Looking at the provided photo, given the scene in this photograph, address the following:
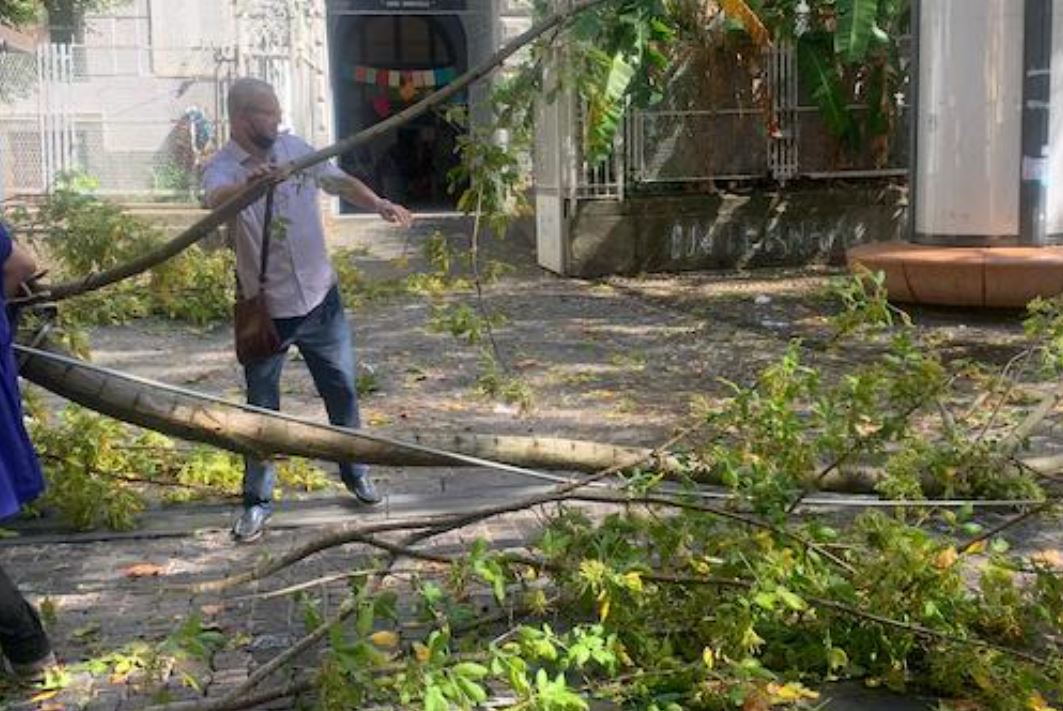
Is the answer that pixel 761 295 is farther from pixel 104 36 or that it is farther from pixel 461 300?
pixel 104 36

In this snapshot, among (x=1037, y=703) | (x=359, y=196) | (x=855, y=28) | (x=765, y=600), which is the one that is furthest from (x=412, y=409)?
(x=855, y=28)

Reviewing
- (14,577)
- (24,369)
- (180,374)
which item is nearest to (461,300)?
(180,374)

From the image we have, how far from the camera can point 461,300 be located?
1208cm

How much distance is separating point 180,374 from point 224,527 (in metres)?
3.93

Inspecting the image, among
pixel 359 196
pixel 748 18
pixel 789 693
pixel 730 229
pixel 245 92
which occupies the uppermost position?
pixel 748 18

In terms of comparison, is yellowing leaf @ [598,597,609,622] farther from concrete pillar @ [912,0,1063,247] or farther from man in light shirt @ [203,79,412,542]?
concrete pillar @ [912,0,1063,247]

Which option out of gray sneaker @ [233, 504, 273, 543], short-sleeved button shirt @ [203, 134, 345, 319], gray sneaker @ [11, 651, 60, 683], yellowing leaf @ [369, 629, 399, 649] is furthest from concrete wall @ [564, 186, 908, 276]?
gray sneaker @ [11, 651, 60, 683]

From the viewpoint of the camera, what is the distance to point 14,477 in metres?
3.99

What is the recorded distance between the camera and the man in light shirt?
5.42 m

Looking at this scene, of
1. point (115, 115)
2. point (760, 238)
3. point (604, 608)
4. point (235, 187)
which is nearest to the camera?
point (604, 608)

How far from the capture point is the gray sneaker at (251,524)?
567cm

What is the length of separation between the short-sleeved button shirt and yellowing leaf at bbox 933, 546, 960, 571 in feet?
9.09

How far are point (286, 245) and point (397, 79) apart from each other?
1610 centimetres

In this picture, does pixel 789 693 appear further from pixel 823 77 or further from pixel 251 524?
pixel 823 77
